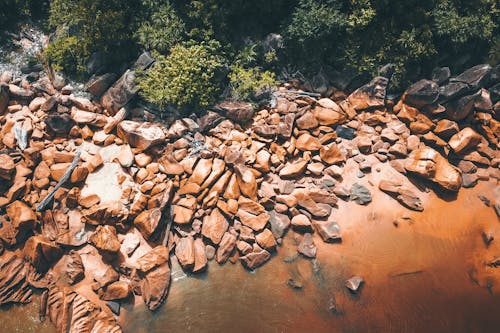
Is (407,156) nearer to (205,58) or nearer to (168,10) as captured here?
(205,58)

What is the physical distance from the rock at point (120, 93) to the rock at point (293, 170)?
6.94 metres

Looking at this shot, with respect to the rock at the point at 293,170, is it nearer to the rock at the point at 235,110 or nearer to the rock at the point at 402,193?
the rock at the point at 235,110

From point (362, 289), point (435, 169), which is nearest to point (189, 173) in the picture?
point (362, 289)

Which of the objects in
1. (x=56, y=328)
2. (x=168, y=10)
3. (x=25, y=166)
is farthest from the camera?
(x=168, y=10)

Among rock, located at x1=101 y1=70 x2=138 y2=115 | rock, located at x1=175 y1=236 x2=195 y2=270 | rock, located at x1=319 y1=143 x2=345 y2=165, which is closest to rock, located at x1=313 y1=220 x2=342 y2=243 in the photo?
rock, located at x1=319 y1=143 x2=345 y2=165

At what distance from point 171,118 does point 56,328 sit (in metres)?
8.44

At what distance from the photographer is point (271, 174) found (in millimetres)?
11938

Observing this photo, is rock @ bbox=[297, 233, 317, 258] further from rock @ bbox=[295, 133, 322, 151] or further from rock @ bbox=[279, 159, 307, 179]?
rock @ bbox=[295, 133, 322, 151]

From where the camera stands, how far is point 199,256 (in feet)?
34.2

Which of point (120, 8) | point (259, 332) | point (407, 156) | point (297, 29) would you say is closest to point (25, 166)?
point (120, 8)

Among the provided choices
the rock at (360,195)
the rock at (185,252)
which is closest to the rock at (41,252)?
the rock at (185,252)

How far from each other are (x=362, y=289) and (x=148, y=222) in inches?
313

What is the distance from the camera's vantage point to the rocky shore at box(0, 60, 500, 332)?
33.1ft

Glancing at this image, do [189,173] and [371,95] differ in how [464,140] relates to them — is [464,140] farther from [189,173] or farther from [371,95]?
[189,173]
